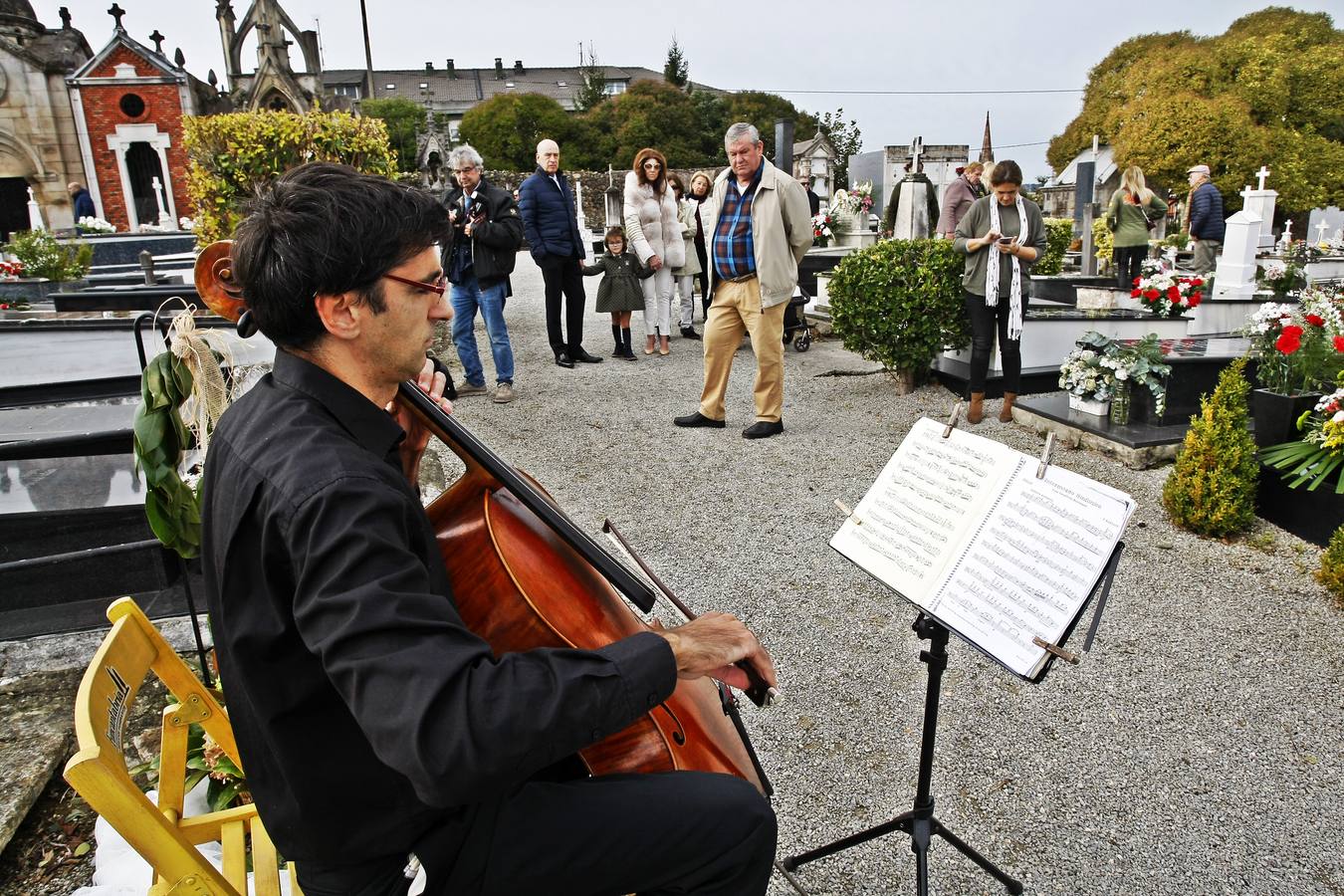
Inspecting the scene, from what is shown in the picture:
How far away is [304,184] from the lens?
4.60 ft

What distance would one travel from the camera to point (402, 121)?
155ft

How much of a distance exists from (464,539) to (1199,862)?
234 centimetres

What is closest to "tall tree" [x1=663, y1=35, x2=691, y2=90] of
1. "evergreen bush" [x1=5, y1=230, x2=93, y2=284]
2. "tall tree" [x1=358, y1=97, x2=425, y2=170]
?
"tall tree" [x1=358, y1=97, x2=425, y2=170]

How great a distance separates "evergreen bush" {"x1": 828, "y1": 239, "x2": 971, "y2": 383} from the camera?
7035 mm

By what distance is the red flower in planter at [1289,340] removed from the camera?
485 cm

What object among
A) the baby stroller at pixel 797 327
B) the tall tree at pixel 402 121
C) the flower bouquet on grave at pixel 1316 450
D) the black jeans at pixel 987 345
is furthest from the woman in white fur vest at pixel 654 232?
the tall tree at pixel 402 121

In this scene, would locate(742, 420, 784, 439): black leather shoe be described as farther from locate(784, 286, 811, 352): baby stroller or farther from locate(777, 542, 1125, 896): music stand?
locate(777, 542, 1125, 896): music stand

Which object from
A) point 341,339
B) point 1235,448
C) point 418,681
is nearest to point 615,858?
point 418,681

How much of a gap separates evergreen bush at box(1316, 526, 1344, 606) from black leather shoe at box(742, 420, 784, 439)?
3.46 meters

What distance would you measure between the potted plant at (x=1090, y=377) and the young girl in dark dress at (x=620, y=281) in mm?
4374

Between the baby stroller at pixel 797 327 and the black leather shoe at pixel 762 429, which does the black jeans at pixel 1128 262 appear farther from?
the black leather shoe at pixel 762 429

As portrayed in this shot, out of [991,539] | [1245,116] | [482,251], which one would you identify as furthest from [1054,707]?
[1245,116]

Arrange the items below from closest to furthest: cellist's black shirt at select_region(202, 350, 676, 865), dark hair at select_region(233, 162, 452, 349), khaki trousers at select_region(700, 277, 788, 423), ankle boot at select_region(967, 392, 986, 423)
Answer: cellist's black shirt at select_region(202, 350, 676, 865) < dark hair at select_region(233, 162, 452, 349) < khaki trousers at select_region(700, 277, 788, 423) < ankle boot at select_region(967, 392, 986, 423)

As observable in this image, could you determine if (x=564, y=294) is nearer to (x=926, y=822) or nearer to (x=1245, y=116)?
(x=926, y=822)
